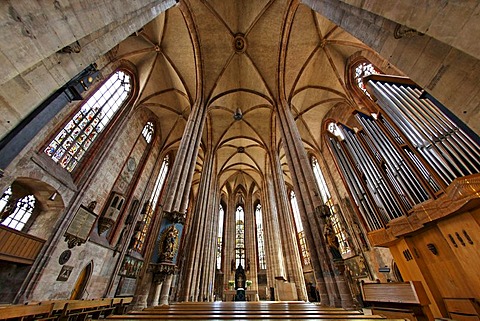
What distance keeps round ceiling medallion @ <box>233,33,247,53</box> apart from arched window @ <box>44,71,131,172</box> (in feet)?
22.7

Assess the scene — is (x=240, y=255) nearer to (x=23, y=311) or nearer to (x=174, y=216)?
(x=174, y=216)

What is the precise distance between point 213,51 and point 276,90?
470cm

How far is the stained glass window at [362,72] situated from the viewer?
9.34 m

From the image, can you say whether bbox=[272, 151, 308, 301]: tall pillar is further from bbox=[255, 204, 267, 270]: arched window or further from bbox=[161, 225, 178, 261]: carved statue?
bbox=[255, 204, 267, 270]: arched window

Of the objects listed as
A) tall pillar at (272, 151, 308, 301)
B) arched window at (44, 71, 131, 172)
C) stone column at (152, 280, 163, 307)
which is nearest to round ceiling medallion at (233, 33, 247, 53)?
arched window at (44, 71, 131, 172)

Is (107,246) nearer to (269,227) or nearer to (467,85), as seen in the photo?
(269,227)

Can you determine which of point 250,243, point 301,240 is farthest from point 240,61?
point 250,243

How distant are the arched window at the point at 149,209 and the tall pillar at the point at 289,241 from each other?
9.28 meters

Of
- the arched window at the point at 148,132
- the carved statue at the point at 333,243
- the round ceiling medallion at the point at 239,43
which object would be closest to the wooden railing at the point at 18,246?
the arched window at the point at 148,132

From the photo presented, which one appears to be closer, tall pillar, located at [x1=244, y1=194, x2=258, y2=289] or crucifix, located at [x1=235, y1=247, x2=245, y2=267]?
tall pillar, located at [x1=244, y1=194, x2=258, y2=289]

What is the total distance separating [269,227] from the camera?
15.7m

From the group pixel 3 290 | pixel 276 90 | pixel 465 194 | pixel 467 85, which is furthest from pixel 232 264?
pixel 467 85

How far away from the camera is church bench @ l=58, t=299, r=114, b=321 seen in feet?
13.7

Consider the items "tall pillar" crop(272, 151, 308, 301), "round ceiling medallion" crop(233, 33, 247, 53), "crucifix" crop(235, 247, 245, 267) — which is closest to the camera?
"tall pillar" crop(272, 151, 308, 301)
